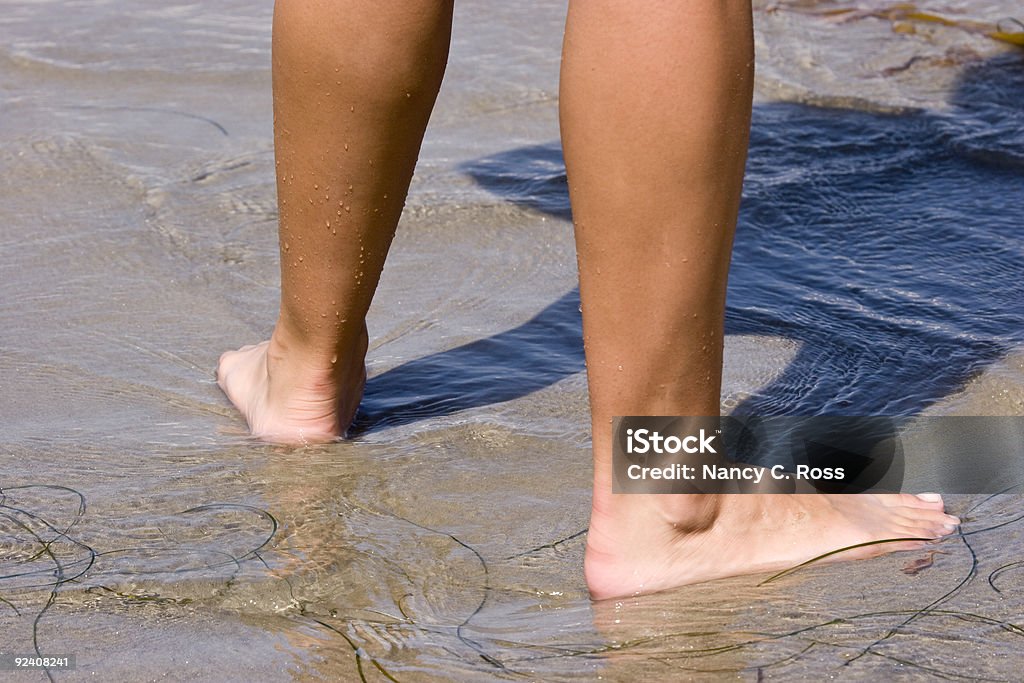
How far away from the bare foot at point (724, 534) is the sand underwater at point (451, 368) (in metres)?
0.03

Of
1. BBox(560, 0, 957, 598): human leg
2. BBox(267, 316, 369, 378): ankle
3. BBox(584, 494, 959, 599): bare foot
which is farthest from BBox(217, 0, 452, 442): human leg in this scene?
BBox(584, 494, 959, 599): bare foot

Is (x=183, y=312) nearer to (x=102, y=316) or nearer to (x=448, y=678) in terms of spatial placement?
(x=102, y=316)

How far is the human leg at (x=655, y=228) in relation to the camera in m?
1.27

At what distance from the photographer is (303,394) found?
1.77 meters

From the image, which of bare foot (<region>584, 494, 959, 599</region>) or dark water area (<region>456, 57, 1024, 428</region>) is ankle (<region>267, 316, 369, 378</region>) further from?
bare foot (<region>584, 494, 959, 599</region>)

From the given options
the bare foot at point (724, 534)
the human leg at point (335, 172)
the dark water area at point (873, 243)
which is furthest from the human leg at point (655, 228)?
the dark water area at point (873, 243)

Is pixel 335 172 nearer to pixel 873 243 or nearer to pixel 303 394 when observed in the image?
pixel 303 394

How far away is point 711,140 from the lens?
4.26 ft

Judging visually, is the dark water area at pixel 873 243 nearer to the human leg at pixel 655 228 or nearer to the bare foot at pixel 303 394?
the bare foot at pixel 303 394

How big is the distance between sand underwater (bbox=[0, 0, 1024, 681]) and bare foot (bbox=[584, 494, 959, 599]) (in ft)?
0.10

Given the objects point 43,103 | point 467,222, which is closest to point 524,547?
point 467,222

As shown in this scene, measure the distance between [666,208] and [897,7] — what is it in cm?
304

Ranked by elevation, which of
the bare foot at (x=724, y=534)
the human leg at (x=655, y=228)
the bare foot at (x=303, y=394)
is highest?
the human leg at (x=655, y=228)

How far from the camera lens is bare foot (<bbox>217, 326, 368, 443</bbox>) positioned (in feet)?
5.78
